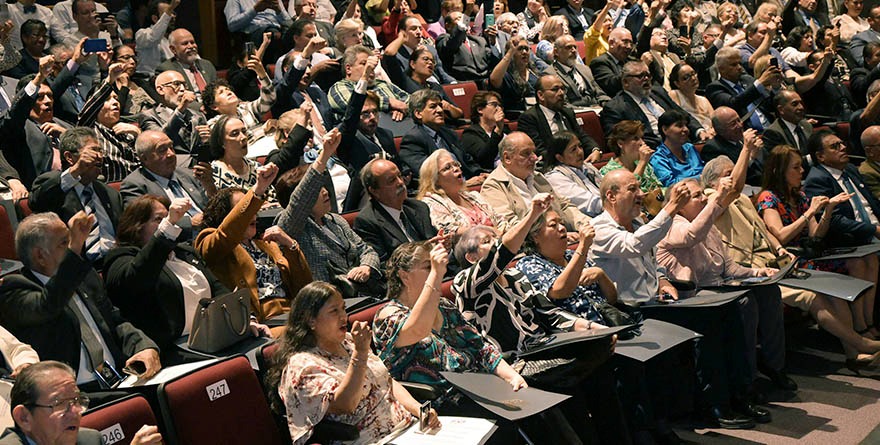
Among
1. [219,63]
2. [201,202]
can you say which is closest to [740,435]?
[201,202]

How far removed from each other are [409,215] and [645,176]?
1775mm

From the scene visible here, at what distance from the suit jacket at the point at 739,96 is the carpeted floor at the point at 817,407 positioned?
220 cm

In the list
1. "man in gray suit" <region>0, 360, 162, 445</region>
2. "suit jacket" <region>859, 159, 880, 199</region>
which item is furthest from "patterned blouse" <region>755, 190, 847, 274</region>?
"man in gray suit" <region>0, 360, 162, 445</region>

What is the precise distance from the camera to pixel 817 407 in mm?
4402

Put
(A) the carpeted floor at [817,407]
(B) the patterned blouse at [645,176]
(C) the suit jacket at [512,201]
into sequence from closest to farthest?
1. (A) the carpeted floor at [817,407]
2. (C) the suit jacket at [512,201]
3. (B) the patterned blouse at [645,176]

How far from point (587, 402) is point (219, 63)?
18.1ft

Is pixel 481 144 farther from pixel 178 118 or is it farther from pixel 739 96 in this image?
pixel 739 96

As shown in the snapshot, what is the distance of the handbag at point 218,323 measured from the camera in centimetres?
313

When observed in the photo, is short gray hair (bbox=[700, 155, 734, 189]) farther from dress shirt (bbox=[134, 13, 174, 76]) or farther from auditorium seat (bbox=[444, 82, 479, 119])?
dress shirt (bbox=[134, 13, 174, 76])

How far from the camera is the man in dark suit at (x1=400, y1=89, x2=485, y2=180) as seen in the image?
18.0 ft

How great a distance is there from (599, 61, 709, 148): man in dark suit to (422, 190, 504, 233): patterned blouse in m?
2.08

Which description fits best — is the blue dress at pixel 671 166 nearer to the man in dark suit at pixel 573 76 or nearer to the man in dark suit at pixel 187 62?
the man in dark suit at pixel 573 76

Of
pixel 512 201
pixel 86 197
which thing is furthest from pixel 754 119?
pixel 86 197

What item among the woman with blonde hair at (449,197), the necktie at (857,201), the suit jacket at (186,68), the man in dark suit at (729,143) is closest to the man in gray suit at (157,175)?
the woman with blonde hair at (449,197)
